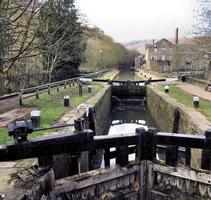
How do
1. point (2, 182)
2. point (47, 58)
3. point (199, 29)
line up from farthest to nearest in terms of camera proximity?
point (47, 58)
point (199, 29)
point (2, 182)

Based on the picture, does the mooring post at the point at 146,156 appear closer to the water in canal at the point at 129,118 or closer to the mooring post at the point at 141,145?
the mooring post at the point at 141,145

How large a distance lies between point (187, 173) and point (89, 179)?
1.62 metres

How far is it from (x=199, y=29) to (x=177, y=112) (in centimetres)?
1261

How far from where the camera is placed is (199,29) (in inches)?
843

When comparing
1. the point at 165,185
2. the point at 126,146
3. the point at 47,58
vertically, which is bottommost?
the point at 165,185

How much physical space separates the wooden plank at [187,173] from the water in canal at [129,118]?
31.8 feet

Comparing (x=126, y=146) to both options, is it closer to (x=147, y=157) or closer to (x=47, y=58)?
(x=147, y=157)

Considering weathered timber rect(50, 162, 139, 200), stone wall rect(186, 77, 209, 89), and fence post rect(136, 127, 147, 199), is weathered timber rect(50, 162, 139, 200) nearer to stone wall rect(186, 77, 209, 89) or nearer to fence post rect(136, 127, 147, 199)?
fence post rect(136, 127, 147, 199)

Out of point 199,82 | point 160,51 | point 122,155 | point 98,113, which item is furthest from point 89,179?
point 160,51

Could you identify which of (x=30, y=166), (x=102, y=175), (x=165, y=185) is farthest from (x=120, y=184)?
(x=30, y=166)

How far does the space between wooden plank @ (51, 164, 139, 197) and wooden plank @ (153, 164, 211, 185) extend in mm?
432

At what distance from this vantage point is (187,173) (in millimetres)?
4906

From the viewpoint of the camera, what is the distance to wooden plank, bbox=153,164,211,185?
4.79 metres

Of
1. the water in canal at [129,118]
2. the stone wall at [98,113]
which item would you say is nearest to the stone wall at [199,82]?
the water in canal at [129,118]
